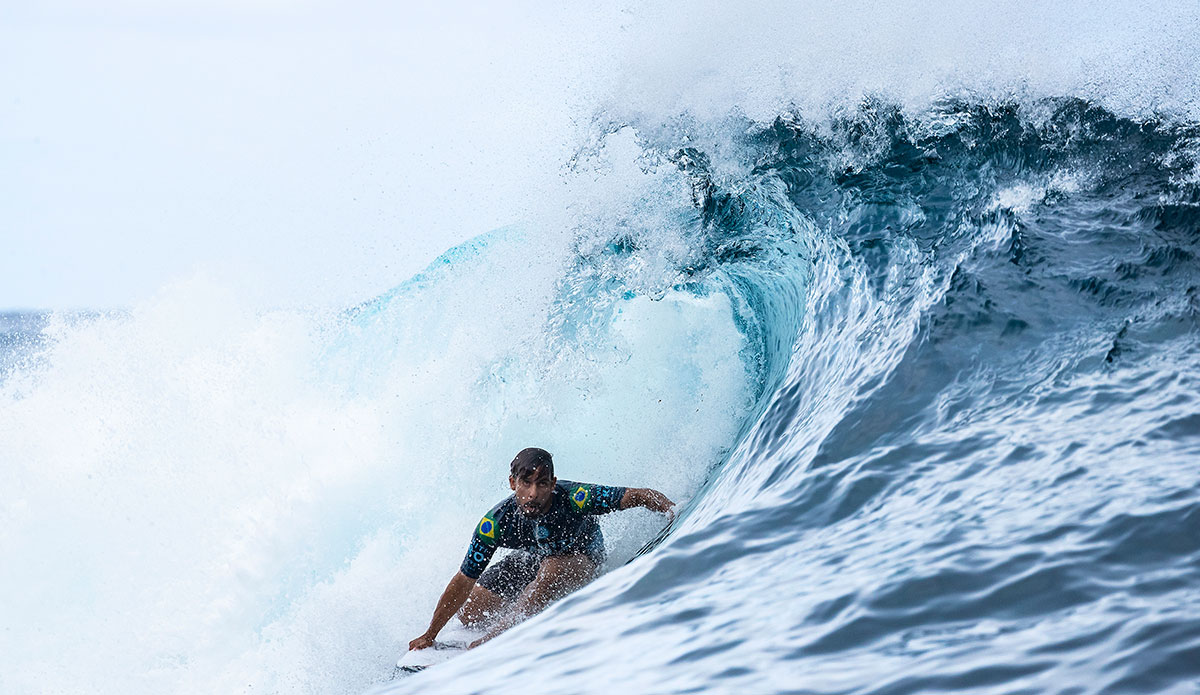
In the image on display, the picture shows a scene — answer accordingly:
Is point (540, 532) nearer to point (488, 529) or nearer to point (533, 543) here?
point (533, 543)

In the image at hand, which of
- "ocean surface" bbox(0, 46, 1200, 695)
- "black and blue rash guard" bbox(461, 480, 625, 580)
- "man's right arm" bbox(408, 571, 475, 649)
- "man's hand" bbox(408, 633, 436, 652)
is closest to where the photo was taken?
"ocean surface" bbox(0, 46, 1200, 695)

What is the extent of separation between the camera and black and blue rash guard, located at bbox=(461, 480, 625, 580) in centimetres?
454

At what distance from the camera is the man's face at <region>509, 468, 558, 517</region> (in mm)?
4422

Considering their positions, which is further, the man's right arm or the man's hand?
the man's right arm

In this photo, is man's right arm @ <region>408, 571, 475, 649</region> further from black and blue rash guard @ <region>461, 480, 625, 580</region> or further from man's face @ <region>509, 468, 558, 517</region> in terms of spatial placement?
man's face @ <region>509, 468, 558, 517</region>

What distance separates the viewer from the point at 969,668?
5.18 ft

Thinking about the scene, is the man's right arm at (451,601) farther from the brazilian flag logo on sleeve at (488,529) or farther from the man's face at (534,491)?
the man's face at (534,491)

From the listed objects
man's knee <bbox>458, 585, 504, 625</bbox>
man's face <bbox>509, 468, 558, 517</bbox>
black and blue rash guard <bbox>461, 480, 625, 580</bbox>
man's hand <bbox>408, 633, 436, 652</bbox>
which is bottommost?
man's hand <bbox>408, 633, 436, 652</bbox>

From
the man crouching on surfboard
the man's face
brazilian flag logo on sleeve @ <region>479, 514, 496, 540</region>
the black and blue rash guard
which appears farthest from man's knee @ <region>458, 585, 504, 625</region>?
the man's face

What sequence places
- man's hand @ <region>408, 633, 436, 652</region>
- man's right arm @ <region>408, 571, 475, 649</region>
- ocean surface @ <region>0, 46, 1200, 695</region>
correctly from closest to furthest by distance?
ocean surface @ <region>0, 46, 1200, 695</region>, man's hand @ <region>408, 633, 436, 652</region>, man's right arm @ <region>408, 571, 475, 649</region>

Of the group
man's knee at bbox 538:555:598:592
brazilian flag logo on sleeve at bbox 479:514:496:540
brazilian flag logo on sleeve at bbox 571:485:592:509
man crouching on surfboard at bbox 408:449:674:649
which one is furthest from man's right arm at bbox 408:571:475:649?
brazilian flag logo on sleeve at bbox 571:485:592:509

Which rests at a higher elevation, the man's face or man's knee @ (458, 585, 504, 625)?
the man's face

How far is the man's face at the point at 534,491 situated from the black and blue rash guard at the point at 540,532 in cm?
4

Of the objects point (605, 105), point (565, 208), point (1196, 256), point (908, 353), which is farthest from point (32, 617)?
point (1196, 256)
